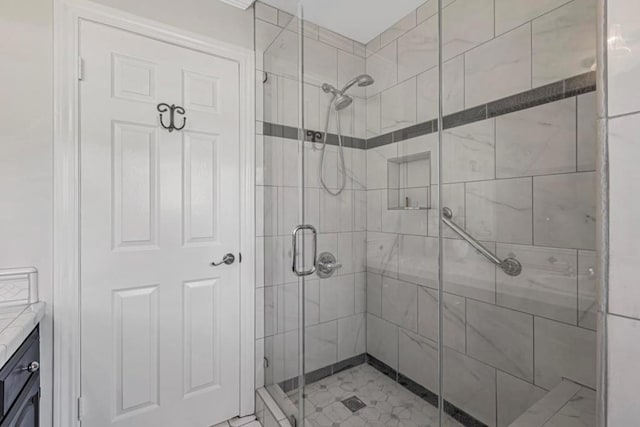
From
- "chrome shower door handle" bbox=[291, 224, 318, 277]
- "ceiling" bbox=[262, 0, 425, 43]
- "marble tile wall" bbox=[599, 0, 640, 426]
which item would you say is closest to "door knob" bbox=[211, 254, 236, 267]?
"chrome shower door handle" bbox=[291, 224, 318, 277]

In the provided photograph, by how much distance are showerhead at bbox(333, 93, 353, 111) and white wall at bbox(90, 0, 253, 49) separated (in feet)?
2.23

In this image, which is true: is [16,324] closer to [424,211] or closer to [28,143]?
[28,143]

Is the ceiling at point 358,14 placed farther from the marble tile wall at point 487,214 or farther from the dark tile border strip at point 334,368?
the dark tile border strip at point 334,368

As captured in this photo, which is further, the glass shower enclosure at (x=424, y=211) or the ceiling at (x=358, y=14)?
the ceiling at (x=358, y=14)

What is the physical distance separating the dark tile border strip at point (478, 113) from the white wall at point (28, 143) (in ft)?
3.47

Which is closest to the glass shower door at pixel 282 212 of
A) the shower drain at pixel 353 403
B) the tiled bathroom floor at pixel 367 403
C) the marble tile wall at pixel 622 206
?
the tiled bathroom floor at pixel 367 403

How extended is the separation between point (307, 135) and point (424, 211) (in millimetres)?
770

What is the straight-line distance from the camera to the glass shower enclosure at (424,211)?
1143mm

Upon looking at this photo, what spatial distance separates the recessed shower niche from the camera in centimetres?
145

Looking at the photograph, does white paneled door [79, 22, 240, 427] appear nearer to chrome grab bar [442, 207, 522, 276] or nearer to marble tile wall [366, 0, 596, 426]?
marble tile wall [366, 0, 596, 426]

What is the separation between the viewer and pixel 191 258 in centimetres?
162

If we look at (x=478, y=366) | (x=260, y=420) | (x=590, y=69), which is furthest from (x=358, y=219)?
(x=260, y=420)

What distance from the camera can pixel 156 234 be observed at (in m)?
1.52

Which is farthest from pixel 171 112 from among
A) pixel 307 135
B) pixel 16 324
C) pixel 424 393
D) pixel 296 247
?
pixel 424 393
